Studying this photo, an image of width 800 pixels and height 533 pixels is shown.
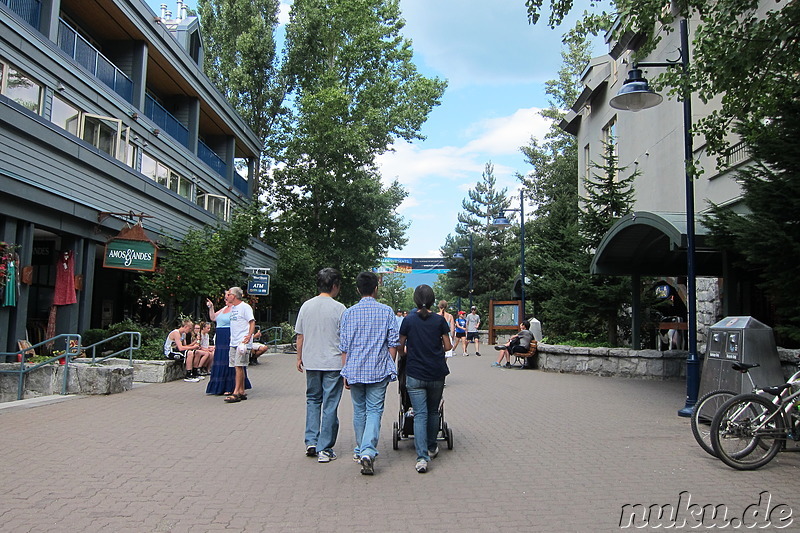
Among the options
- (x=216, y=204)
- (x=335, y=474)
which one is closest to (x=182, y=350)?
(x=335, y=474)

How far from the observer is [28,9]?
13.9 meters

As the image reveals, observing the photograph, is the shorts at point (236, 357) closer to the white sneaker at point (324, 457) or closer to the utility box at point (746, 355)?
the white sneaker at point (324, 457)

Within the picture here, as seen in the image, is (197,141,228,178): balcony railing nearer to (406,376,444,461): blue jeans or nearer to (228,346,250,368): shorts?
(228,346,250,368): shorts

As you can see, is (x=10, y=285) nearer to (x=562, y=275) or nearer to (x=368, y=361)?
(x=368, y=361)

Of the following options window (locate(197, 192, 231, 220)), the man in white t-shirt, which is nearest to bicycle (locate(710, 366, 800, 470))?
the man in white t-shirt

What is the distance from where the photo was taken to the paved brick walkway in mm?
4531

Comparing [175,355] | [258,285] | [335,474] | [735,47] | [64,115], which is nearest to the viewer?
[335,474]

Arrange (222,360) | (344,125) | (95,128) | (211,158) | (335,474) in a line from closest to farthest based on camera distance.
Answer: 1. (335,474)
2. (222,360)
3. (95,128)
4. (211,158)
5. (344,125)

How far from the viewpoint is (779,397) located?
6.37 metres

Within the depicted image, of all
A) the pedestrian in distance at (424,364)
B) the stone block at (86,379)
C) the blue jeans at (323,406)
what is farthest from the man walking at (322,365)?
the stone block at (86,379)

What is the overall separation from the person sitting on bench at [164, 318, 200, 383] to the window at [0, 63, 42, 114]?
5.43 metres

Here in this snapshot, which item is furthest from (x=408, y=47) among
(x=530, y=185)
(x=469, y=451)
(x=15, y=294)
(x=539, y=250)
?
(x=469, y=451)

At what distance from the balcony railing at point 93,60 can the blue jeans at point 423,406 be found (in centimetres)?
1323

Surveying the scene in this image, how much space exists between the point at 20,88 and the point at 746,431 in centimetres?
1371
